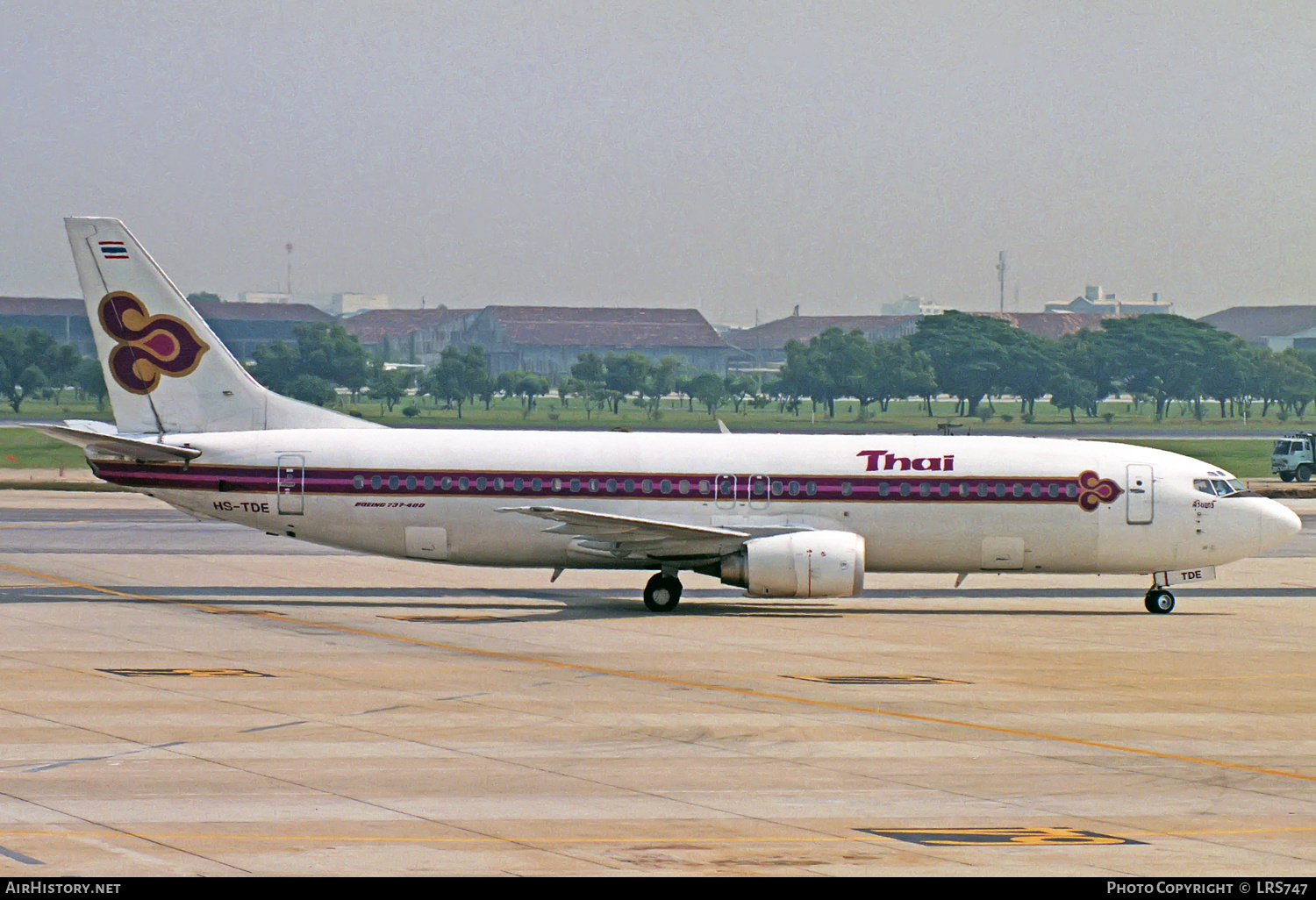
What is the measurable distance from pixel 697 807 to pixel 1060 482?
21.6 m

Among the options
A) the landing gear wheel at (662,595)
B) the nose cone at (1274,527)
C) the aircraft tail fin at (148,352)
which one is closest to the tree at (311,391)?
the aircraft tail fin at (148,352)

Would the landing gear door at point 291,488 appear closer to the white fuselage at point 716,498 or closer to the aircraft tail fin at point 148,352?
the white fuselage at point 716,498

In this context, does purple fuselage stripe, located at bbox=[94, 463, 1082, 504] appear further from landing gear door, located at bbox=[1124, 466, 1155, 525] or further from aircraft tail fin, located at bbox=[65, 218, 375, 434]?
aircraft tail fin, located at bbox=[65, 218, 375, 434]

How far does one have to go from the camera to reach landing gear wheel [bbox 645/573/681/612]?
3616 centimetres

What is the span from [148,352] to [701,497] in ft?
44.6

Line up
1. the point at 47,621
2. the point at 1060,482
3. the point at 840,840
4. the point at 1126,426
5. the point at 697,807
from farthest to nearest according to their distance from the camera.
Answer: the point at 1126,426
the point at 1060,482
the point at 47,621
the point at 697,807
the point at 840,840

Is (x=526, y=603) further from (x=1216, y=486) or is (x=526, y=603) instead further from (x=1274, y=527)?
(x=1274, y=527)

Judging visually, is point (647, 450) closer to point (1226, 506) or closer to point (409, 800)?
point (1226, 506)

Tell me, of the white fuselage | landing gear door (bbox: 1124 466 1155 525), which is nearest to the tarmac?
the white fuselage

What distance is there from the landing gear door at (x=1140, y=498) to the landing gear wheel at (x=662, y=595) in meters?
10.5

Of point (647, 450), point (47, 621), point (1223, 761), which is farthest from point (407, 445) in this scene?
point (1223, 761)

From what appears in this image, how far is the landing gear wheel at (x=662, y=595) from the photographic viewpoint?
36.2 m

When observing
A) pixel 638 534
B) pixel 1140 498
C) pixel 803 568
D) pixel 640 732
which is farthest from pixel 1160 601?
pixel 640 732

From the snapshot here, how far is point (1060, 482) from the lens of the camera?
3722cm
